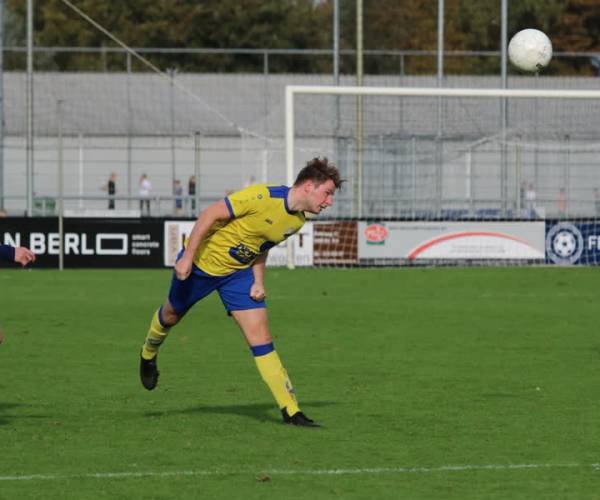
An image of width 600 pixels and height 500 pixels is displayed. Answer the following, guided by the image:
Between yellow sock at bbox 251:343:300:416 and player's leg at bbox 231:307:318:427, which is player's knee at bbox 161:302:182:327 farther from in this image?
yellow sock at bbox 251:343:300:416

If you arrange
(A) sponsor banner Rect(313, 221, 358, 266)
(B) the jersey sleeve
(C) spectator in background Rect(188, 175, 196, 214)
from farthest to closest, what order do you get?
1. (C) spectator in background Rect(188, 175, 196, 214)
2. (A) sponsor banner Rect(313, 221, 358, 266)
3. (B) the jersey sleeve

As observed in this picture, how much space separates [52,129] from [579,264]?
22681mm

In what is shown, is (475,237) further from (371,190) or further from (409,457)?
(409,457)

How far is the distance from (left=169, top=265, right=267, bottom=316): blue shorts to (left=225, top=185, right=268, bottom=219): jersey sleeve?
490 millimetres

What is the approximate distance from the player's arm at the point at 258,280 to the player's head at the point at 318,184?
62cm

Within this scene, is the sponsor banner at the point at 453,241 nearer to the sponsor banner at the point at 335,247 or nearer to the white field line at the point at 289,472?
the sponsor banner at the point at 335,247

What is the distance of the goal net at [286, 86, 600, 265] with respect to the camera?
27.3 metres

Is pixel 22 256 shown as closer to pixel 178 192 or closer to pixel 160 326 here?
pixel 160 326

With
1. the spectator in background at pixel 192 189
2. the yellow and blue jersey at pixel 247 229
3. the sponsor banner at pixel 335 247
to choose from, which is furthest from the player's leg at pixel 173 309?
the spectator in background at pixel 192 189

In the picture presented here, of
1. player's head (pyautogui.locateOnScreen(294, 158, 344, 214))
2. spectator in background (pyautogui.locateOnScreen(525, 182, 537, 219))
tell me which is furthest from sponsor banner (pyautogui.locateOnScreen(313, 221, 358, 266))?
player's head (pyautogui.locateOnScreen(294, 158, 344, 214))

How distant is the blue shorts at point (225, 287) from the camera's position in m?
9.47

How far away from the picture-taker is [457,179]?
3403 cm

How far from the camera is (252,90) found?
49.8 meters

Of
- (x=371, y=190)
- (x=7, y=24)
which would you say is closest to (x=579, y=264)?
(x=371, y=190)
